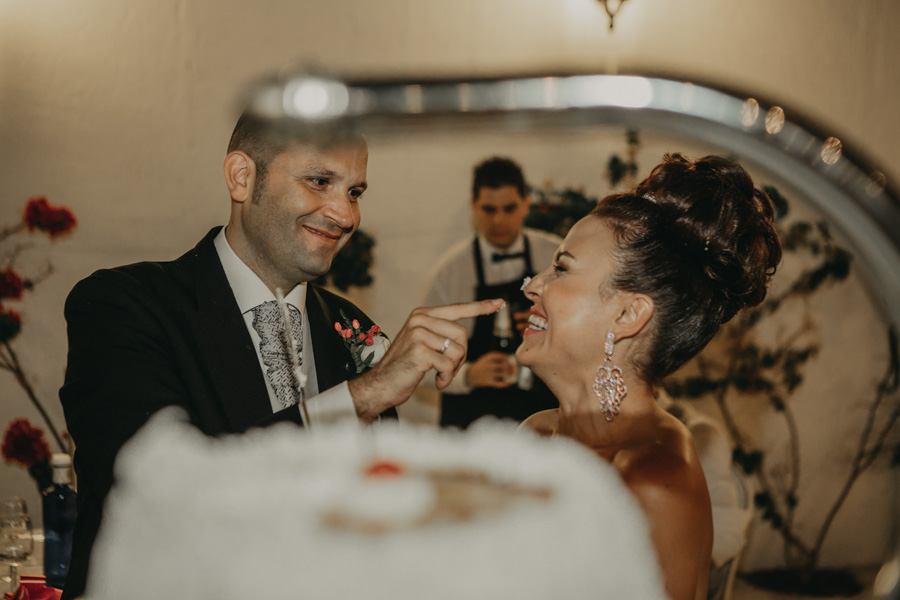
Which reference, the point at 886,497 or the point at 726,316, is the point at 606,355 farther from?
the point at 886,497

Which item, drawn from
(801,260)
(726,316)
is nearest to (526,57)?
(801,260)

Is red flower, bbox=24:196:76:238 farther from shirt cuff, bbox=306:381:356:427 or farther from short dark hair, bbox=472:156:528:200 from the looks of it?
shirt cuff, bbox=306:381:356:427

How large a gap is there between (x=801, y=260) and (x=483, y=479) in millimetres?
4894

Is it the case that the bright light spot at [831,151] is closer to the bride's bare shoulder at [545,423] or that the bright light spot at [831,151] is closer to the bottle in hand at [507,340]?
the bride's bare shoulder at [545,423]

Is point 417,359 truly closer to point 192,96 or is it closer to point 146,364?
point 146,364

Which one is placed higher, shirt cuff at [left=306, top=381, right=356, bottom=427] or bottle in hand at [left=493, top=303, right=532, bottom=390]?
shirt cuff at [left=306, top=381, right=356, bottom=427]

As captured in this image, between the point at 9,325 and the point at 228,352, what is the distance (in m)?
3.45

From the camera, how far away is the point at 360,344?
2.12 meters

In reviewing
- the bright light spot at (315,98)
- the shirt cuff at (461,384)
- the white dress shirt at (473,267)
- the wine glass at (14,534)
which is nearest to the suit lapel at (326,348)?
the wine glass at (14,534)

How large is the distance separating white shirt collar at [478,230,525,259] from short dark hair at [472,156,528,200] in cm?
25

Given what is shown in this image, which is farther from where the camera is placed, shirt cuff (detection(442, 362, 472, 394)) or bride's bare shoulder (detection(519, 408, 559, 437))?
shirt cuff (detection(442, 362, 472, 394))

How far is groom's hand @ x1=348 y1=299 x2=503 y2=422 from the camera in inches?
55.6

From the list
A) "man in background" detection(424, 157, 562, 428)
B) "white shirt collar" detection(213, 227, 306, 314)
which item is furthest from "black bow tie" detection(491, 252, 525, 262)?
"white shirt collar" detection(213, 227, 306, 314)

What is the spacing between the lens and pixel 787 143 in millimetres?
484
